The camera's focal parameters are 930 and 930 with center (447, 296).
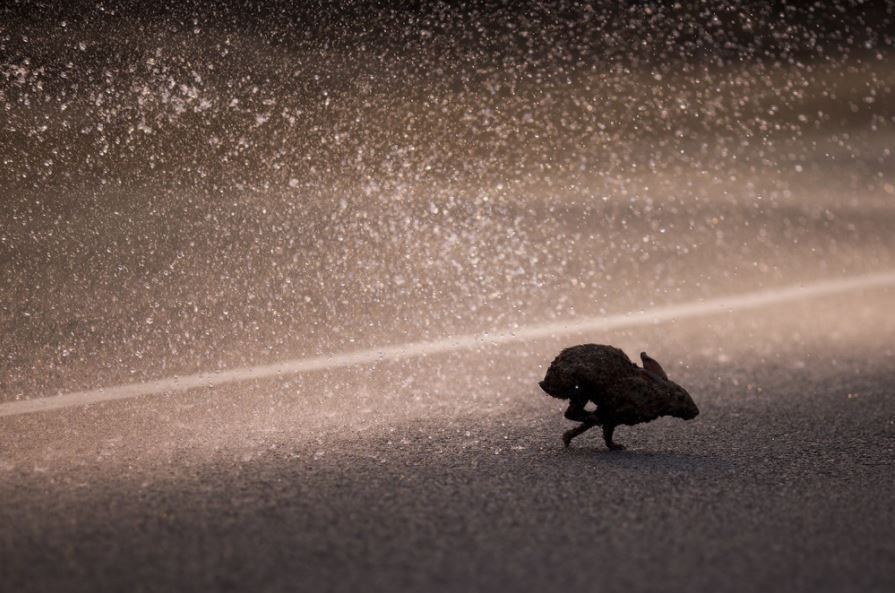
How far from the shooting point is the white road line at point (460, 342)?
5.59ft

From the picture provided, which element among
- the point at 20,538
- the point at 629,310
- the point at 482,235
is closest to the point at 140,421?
the point at 20,538

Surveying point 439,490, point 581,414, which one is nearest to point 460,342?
point 581,414

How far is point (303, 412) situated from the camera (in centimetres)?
167

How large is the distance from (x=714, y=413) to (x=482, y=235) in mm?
765

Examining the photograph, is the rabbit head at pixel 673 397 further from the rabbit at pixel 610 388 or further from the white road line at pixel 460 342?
the white road line at pixel 460 342

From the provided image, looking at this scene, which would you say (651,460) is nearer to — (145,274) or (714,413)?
(714,413)

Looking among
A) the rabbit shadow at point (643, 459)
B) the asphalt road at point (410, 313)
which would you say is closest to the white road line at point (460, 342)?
the asphalt road at point (410, 313)

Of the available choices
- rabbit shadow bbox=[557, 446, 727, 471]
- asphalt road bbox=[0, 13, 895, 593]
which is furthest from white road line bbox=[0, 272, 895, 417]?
rabbit shadow bbox=[557, 446, 727, 471]

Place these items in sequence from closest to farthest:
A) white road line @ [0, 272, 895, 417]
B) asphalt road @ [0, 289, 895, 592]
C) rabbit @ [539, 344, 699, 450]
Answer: asphalt road @ [0, 289, 895, 592]
rabbit @ [539, 344, 699, 450]
white road line @ [0, 272, 895, 417]

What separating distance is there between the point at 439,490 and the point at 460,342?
3.11 feet

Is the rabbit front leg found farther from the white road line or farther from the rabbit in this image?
the white road line

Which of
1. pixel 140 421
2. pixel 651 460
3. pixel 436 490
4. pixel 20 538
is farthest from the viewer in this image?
pixel 140 421

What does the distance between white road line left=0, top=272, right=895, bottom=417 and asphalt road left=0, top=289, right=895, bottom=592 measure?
0.14 feet

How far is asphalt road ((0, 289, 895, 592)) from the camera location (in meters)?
0.94
